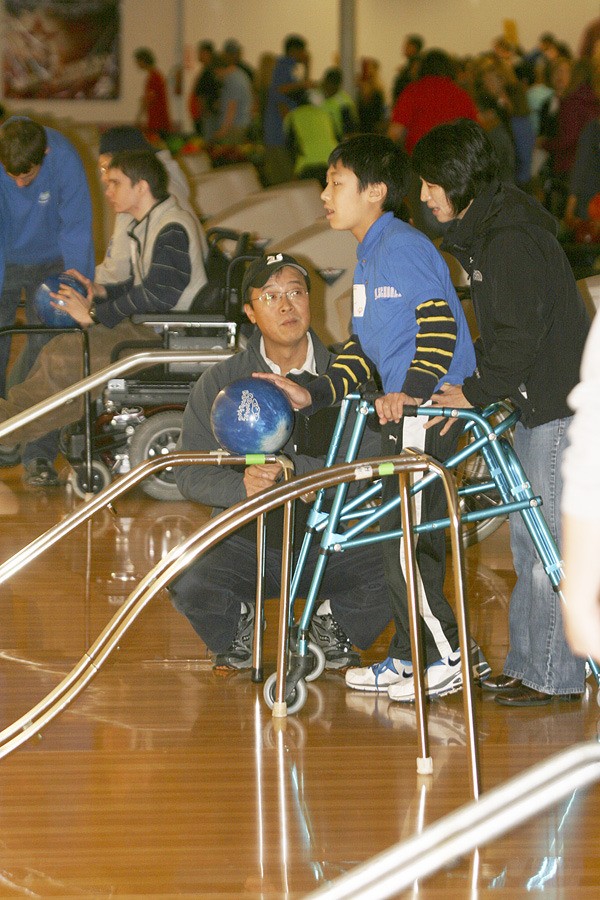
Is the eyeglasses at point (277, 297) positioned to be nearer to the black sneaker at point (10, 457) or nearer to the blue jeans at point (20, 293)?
the blue jeans at point (20, 293)

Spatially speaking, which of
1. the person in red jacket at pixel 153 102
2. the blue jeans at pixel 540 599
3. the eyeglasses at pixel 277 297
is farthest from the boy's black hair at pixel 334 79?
the blue jeans at pixel 540 599

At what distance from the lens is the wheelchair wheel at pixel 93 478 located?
683 cm

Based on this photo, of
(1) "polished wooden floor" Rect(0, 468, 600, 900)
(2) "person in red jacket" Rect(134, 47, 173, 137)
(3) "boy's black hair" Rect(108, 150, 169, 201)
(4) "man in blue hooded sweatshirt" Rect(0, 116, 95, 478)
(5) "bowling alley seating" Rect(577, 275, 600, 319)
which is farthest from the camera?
(2) "person in red jacket" Rect(134, 47, 173, 137)

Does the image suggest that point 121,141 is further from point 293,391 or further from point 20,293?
point 293,391

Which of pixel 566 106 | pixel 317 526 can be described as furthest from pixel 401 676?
pixel 566 106

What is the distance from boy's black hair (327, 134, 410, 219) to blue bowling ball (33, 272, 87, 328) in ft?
9.40

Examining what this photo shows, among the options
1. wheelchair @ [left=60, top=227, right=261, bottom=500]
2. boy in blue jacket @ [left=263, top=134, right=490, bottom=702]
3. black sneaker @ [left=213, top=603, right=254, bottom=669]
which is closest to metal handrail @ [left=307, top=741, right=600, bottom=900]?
boy in blue jacket @ [left=263, top=134, right=490, bottom=702]

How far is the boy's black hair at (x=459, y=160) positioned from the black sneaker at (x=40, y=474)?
12.7 ft

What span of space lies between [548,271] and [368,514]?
81 centimetres

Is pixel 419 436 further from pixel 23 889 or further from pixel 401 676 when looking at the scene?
pixel 23 889

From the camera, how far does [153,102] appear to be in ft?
56.7

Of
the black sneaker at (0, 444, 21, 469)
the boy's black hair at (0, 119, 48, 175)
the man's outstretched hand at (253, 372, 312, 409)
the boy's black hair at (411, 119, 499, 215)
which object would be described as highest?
the boy's black hair at (0, 119, 48, 175)

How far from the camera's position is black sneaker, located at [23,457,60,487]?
7160 millimetres

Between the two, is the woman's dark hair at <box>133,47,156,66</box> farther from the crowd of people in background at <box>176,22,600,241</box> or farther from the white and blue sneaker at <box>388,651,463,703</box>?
the white and blue sneaker at <box>388,651,463,703</box>
